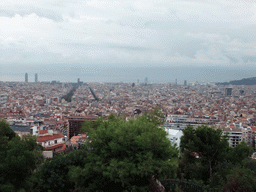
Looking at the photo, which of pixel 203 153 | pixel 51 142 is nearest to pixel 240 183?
pixel 203 153

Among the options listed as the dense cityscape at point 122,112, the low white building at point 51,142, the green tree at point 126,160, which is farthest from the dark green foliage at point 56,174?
the low white building at point 51,142

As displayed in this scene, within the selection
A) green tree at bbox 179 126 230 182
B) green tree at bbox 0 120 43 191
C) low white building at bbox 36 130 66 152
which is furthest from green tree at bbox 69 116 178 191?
low white building at bbox 36 130 66 152

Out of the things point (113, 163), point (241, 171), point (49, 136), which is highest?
point (113, 163)

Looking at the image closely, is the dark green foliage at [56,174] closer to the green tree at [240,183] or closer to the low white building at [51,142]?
the green tree at [240,183]

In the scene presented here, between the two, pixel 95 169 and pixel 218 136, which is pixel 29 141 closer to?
pixel 95 169

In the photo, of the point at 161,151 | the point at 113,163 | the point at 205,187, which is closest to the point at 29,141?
the point at 113,163

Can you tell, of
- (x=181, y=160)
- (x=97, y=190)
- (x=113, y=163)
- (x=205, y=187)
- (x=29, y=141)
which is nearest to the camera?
(x=113, y=163)
